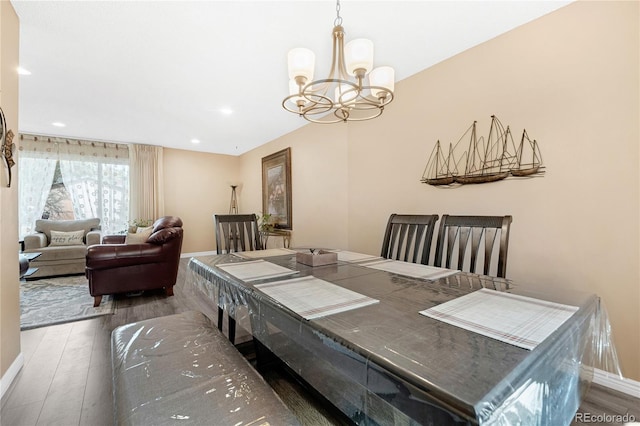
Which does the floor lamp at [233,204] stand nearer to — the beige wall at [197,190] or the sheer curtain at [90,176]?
the beige wall at [197,190]

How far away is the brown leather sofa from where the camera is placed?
9.56ft

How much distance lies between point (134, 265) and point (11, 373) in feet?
4.92

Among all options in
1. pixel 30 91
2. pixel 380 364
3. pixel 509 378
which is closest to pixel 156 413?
pixel 380 364

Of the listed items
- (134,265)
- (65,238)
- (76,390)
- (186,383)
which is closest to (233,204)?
(65,238)

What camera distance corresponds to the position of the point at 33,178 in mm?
4516

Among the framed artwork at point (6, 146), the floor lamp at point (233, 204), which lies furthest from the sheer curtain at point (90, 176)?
the framed artwork at point (6, 146)

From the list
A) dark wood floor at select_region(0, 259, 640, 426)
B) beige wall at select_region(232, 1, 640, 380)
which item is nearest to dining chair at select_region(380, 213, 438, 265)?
beige wall at select_region(232, 1, 640, 380)

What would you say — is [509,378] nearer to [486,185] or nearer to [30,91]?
[486,185]

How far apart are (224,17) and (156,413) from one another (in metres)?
2.21

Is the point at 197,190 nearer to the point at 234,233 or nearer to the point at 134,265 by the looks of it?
the point at 134,265

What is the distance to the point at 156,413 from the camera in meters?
0.81

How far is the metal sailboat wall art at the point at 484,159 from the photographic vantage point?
1920mm

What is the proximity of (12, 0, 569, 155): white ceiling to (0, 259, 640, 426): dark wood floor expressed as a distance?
7.74ft

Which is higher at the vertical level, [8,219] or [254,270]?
[8,219]
